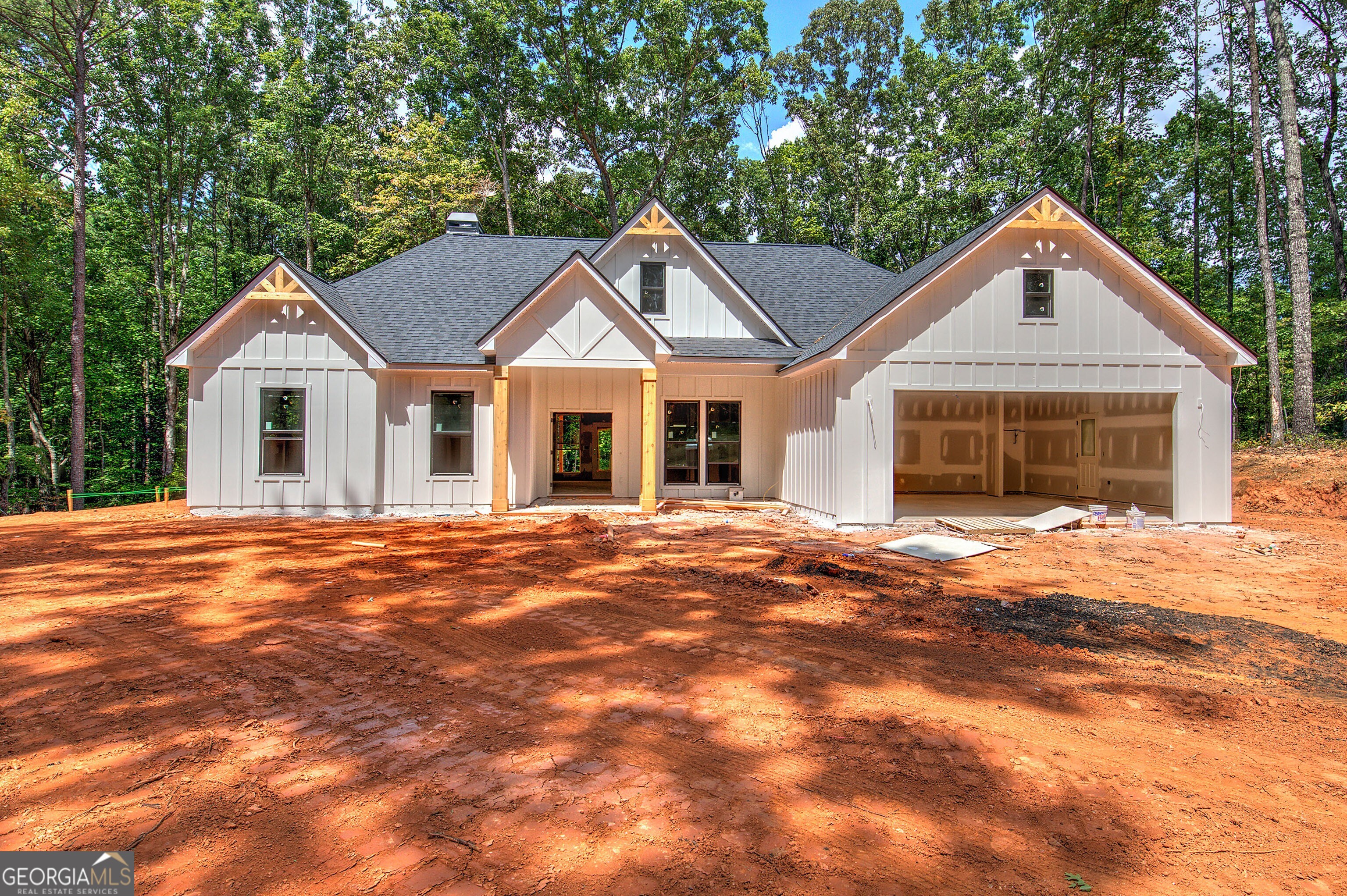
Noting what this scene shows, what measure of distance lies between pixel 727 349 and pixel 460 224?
10448 mm

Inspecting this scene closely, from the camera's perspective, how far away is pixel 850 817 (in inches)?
112

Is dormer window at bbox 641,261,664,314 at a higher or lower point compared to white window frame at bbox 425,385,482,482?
higher

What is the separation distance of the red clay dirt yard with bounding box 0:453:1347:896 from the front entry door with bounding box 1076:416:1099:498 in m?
9.54

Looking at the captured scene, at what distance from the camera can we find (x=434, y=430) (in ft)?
45.1

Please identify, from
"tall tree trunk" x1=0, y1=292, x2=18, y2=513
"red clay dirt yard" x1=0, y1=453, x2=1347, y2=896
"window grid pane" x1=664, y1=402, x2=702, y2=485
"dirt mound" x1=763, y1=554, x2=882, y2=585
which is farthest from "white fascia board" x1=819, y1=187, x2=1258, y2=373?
"tall tree trunk" x1=0, y1=292, x2=18, y2=513

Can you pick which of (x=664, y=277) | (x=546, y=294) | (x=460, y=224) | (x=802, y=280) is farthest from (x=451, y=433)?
(x=802, y=280)

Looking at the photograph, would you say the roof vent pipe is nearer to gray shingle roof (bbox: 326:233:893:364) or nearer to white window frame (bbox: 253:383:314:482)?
gray shingle roof (bbox: 326:233:893:364)

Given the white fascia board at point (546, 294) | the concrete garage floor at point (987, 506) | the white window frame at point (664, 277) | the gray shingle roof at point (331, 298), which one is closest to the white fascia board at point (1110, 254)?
the concrete garage floor at point (987, 506)

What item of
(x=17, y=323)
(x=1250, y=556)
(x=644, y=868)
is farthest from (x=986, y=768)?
(x=17, y=323)

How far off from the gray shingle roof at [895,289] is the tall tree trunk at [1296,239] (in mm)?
11250

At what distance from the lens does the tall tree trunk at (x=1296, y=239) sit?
1786 cm

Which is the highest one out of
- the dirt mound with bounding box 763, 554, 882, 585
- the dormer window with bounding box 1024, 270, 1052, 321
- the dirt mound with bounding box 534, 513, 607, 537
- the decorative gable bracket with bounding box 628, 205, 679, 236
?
the decorative gable bracket with bounding box 628, 205, 679, 236

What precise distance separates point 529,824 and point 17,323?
1186 inches

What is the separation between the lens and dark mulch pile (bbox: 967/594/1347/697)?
190 inches
